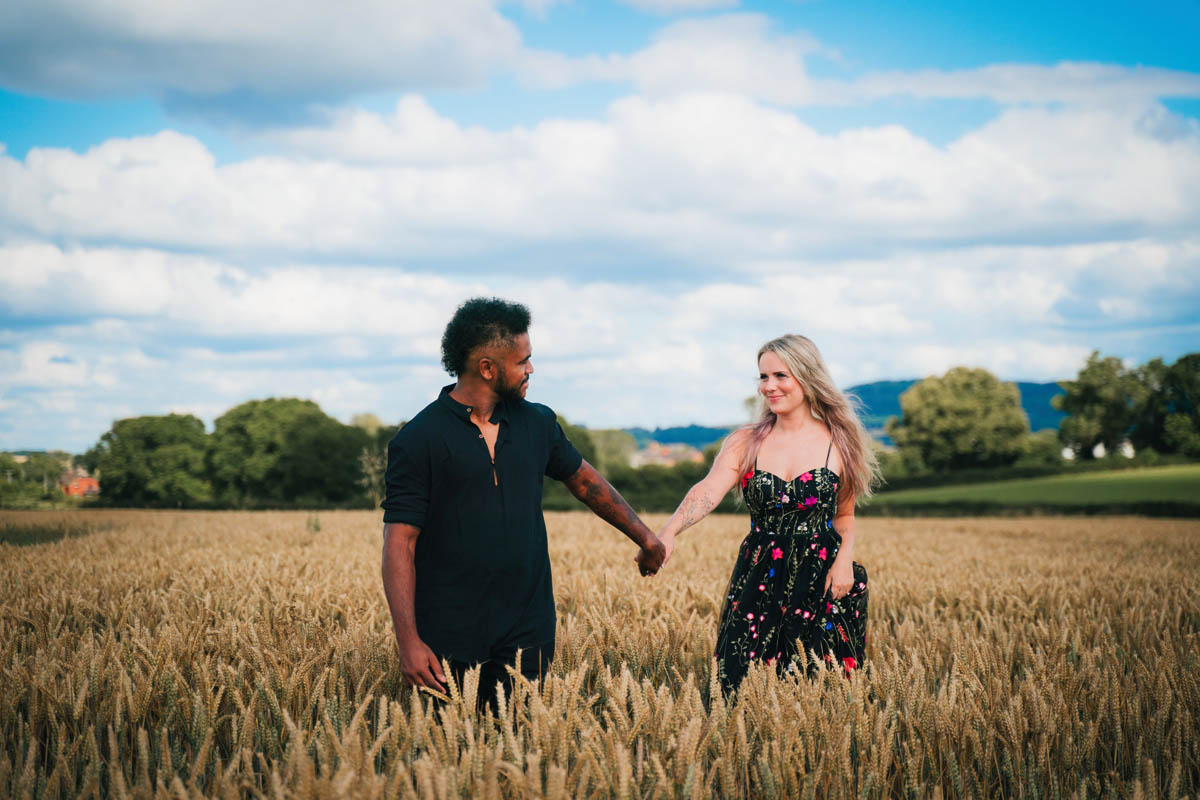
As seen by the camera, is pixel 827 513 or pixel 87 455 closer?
pixel 827 513

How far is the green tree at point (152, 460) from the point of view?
60312 mm

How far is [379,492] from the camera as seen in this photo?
31969mm

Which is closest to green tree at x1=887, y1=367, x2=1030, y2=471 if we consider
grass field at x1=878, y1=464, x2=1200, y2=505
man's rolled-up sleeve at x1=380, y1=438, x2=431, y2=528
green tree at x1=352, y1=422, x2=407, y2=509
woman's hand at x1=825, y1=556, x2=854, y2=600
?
grass field at x1=878, y1=464, x2=1200, y2=505

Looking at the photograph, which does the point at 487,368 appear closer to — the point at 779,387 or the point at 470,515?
the point at 470,515

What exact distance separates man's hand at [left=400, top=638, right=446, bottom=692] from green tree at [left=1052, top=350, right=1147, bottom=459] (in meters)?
83.8

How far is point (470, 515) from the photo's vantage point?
10.5 ft

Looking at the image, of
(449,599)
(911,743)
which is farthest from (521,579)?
(911,743)

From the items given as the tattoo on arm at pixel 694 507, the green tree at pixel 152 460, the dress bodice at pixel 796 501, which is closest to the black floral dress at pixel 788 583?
the dress bodice at pixel 796 501

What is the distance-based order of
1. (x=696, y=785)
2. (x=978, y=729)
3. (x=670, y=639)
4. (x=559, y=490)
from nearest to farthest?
(x=696, y=785) → (x=978, y=729) → (x=670, y=639) → (x=559, y=490)

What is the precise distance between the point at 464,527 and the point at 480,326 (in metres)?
0.76

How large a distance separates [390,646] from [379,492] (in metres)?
28.3

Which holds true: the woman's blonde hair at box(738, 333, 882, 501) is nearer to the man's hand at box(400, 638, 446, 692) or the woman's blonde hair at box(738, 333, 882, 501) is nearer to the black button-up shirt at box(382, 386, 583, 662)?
the black button-up shirt at box(382, 386, 583, 662)

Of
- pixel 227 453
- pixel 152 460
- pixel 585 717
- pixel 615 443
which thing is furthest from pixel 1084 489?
pixel 615 443

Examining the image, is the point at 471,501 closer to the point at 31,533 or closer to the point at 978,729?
the point at 978,729
